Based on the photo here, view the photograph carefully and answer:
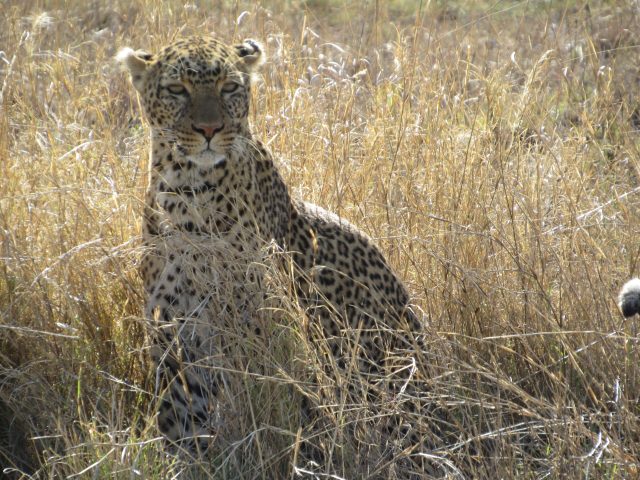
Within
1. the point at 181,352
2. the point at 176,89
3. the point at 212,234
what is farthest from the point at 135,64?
the point at 181,352

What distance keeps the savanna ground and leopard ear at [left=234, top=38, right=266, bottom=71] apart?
0.48 m

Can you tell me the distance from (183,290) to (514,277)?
1.34m

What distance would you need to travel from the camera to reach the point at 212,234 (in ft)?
11.8

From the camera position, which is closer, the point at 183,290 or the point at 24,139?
the point at 183,290

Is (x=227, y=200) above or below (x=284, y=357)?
above

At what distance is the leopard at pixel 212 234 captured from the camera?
3721mm

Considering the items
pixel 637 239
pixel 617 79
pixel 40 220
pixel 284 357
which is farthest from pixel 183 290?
pixel 617 79

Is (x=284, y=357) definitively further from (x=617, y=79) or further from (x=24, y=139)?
(x=617, y=79)

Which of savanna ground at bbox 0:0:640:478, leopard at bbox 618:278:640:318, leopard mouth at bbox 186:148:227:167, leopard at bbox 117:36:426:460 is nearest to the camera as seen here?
leopard at bbox 618:278:640:318

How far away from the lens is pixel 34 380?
3.85m

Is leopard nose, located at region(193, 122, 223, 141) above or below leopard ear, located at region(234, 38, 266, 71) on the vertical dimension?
below

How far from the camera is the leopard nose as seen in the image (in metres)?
3.90

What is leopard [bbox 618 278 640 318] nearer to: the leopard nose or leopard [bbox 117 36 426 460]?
leopard [bbox 117 36 426 460]

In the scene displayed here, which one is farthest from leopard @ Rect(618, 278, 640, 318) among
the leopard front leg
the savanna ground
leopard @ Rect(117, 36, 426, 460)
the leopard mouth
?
the leopard mouth
